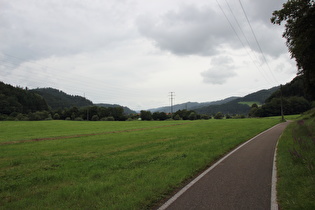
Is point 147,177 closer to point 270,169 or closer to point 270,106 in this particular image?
point 270,169

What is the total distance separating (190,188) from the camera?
6.19 m

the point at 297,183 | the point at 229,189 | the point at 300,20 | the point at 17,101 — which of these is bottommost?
the point at 229,189

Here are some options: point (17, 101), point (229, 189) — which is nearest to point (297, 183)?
point (229, 189)

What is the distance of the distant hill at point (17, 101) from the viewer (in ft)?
340

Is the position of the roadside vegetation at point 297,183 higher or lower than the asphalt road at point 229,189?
higher

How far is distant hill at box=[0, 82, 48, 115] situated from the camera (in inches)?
4077

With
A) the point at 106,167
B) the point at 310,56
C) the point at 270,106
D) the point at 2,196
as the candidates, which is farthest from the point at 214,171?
the point at 270,106

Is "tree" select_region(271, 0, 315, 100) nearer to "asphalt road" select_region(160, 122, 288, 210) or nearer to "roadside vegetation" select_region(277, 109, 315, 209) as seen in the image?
"roadside vegetation" select_region(277, 109, 315, 209)

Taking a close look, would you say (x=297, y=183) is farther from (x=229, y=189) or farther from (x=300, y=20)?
(x=300, y=20)

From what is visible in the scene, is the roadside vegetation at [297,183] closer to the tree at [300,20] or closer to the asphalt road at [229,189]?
the asphalt road at [229,189]

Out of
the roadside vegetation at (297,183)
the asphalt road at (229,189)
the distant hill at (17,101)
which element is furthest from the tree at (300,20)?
the distant hill at (17,101)

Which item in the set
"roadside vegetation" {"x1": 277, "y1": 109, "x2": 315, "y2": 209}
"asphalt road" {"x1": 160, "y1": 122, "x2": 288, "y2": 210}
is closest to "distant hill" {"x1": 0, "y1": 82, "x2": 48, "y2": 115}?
"asphalt road" {"x1": 160, "y1": 122, "x2": 288, "y2": 210}

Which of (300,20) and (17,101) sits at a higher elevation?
(17,101)

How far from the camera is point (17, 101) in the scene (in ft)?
372
